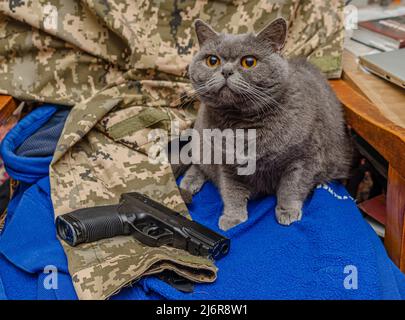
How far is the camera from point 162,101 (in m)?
1.46

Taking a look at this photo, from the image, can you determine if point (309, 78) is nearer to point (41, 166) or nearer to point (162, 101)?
point (162, 101)

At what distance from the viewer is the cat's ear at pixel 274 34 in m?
1.07

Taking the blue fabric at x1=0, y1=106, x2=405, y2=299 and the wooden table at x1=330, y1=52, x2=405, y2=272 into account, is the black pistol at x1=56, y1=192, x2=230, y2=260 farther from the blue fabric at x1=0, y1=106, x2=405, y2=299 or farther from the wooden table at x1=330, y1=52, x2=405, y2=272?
the wooden table at x1=330, y1=52, x2=405, y2=272

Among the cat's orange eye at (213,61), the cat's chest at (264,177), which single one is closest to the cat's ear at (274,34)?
the cat's orange eye at (213,61)

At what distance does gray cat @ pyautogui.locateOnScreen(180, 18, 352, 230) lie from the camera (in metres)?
1.09

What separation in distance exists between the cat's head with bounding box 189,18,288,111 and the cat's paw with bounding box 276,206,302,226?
10.5 inches

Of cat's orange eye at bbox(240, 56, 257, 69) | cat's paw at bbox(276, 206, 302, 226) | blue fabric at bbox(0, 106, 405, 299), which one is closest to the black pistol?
blue fabric at bbox(0, 106, 405, 299)

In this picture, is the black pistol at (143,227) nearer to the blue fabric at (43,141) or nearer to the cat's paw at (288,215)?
the cat's paw at (288,215)

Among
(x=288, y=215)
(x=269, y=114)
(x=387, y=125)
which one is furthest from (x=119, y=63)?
(x=387, y=125)

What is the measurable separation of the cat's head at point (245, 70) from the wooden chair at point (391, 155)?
253 mm

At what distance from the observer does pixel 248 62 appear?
3.58 ft
